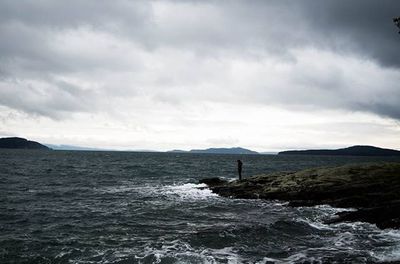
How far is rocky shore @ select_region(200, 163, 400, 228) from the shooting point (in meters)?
27.1

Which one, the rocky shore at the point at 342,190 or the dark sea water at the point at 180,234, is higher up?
the rocky shore at the point at 342,190

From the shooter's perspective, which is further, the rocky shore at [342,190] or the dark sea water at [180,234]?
the rocky shore at [342,190]

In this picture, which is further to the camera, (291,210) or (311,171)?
(311,171)

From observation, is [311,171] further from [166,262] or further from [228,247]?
[166,262]

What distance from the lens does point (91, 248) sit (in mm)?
20531

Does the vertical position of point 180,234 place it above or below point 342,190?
below

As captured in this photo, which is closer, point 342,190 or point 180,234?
point 180,234

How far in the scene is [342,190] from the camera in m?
35.4

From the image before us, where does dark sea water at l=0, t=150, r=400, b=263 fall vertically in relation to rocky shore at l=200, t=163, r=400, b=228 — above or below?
below

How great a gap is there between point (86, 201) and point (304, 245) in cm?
2285

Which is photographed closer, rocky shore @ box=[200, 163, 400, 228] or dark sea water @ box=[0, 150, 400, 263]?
dark sea water @ box=[0, 150, 400, 263]

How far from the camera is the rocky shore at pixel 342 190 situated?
2708cm

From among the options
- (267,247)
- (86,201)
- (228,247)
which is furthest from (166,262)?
(86,201)

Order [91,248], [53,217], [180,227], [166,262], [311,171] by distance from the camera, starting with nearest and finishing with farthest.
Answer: [166,262] → [91,248] → [180,227] → [53,217] → [311,171]
